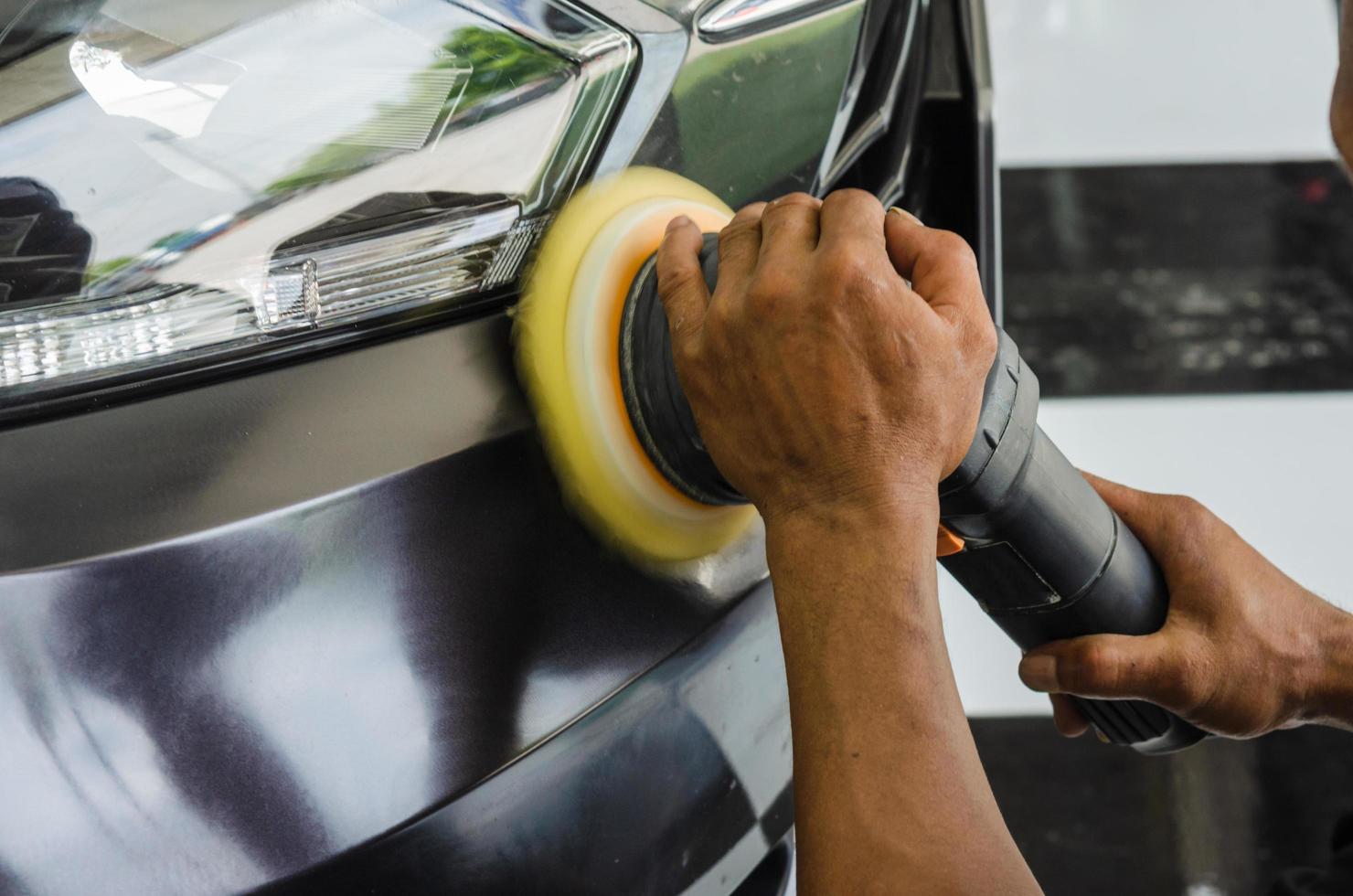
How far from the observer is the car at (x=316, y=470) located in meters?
0.67

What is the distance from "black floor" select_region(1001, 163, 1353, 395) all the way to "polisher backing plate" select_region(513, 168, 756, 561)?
1.48 meters

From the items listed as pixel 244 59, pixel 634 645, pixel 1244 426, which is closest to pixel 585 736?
pixel 634 645

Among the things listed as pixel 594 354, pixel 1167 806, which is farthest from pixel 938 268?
pixel 1167 806

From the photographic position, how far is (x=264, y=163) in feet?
2.39

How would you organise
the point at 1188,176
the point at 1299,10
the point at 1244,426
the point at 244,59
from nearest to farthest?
the point at 244,59, the point at 1244,426, the point at 1188,176, the point at 1299,10

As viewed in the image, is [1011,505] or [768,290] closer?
[768,290]

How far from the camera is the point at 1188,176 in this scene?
2541 mm

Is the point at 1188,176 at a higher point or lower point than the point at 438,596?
lower

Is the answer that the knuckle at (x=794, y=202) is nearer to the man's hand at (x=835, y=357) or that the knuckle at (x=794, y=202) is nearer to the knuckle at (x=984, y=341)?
the man's hand at (x=835, y=357)

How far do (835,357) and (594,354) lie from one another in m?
0.20

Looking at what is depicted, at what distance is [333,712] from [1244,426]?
1831 millimetres

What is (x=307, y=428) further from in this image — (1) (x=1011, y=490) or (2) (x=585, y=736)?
(1) (x=1011, y=490)

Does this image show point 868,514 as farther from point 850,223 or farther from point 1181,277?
point 1181,277

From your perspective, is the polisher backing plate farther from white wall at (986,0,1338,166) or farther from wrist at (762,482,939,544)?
white wall at (986,0,1338,166)
